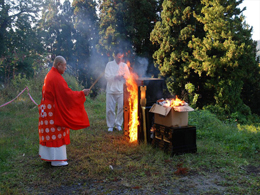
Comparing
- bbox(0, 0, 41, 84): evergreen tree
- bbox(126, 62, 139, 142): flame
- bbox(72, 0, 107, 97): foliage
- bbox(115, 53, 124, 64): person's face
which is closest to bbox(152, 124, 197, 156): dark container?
bbox(126, 62, 139, 142): flame

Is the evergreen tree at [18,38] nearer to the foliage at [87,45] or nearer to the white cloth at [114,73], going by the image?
the foliage at [87,45]

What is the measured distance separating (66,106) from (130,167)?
1.62m

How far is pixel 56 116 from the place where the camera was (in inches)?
166

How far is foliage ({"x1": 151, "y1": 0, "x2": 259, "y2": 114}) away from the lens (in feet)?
33.7

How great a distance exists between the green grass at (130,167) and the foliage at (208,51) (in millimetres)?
4650

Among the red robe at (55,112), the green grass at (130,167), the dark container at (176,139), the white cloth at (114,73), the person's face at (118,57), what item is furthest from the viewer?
the white cloth at (114,73)

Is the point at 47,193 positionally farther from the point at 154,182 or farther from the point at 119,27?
the point at 119,27

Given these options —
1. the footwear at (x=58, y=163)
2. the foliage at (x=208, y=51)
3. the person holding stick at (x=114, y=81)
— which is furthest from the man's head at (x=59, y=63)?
the foliage at (x=208, y=51)

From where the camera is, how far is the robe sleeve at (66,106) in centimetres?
420

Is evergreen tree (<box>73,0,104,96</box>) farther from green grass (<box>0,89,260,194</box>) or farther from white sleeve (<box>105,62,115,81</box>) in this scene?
green grass (<box>0,89,260,194</box>)

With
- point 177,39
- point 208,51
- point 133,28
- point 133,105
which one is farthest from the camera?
point 133,28

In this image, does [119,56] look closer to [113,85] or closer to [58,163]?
[113,85]

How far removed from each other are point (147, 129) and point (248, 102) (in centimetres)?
996

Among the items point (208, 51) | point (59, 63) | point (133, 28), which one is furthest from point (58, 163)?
point (133, 28)
